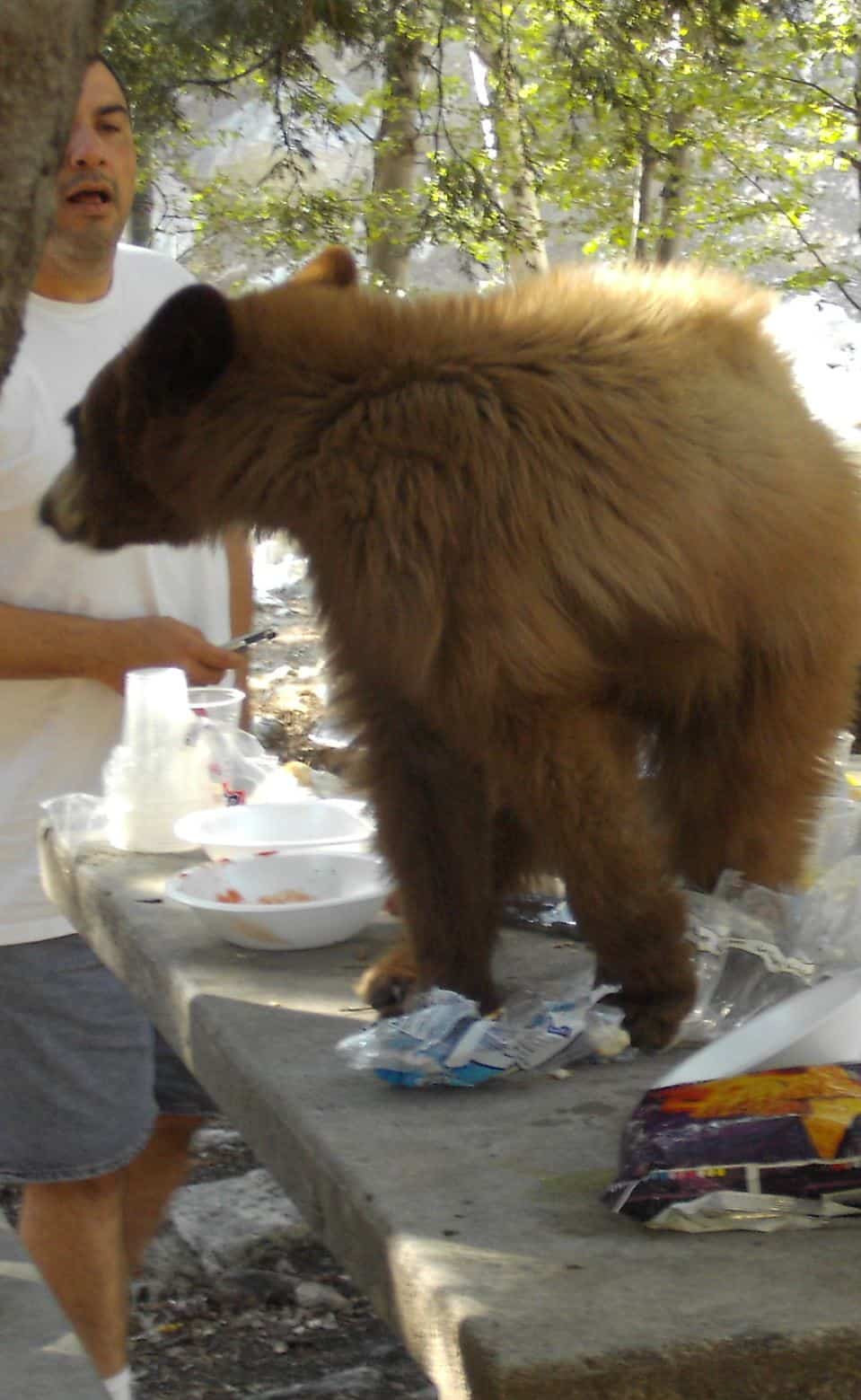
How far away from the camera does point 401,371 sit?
2.32 metres

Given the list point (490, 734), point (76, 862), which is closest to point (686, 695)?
point (490, 734)

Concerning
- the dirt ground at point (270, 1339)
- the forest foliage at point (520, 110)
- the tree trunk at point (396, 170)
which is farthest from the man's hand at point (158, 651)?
the tree trunk at point (396, 170)

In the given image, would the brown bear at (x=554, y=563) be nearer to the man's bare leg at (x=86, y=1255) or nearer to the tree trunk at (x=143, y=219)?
the man's bare leg at (x=86, y=1255)

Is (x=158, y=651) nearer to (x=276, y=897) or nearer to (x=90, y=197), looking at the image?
(x=276, y=897)

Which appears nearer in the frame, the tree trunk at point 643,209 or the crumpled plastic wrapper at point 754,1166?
the crumpled plastic wrapper at point 754,1166

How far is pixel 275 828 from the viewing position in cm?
302

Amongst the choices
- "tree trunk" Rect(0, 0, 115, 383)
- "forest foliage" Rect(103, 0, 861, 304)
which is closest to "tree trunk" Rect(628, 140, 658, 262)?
"forest foliage" Rect(103, 0, 861, 304)

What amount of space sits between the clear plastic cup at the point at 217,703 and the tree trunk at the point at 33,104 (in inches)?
71.7

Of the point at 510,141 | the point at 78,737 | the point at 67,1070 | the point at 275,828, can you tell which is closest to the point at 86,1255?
the point at 67,1070

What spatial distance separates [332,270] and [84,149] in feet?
3.20

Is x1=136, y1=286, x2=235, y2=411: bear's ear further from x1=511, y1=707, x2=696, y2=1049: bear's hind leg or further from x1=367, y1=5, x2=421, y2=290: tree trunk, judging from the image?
x1=367, y1=5, x2=421, y2=290: tree trunk

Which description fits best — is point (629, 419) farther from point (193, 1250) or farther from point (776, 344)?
point (193, 1250)

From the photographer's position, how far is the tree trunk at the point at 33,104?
1476mm

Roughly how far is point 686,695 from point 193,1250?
2.63 metres
